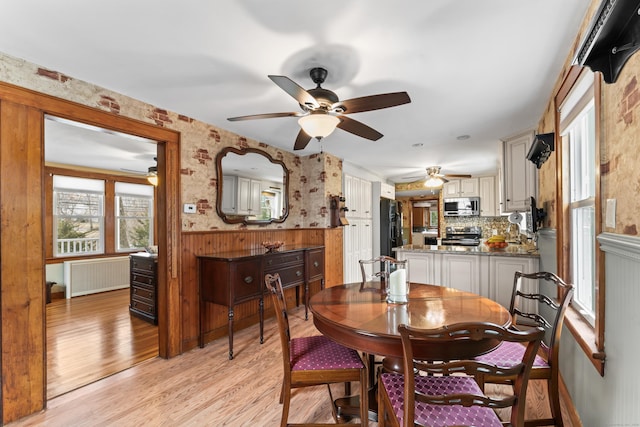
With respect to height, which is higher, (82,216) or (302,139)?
(302,139)

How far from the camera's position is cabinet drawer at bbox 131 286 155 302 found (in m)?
3.66

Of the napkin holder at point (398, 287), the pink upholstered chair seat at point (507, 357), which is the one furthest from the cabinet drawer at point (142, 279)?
the pink upholstered chair seat at point (507, 357)

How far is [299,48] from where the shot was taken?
1.83m

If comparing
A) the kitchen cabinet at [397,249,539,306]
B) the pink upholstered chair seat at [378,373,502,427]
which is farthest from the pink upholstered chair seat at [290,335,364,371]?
the kitchen cabinet at [397,249,539,306]

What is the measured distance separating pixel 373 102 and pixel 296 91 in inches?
20.8

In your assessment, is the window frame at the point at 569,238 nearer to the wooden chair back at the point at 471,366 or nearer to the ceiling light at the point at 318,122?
the wooden chair back at the point at 471,366

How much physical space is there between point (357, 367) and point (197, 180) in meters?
2.35

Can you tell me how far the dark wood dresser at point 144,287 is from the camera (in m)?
3.61

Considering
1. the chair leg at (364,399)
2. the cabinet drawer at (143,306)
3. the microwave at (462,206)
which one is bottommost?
the cabinet drawer at (143,306)

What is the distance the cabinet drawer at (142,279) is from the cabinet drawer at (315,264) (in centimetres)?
188

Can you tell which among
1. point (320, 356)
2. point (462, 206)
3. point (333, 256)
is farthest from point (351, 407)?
point (462, 206)

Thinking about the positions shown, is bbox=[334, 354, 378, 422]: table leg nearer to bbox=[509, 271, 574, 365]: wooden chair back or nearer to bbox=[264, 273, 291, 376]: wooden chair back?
bbox=[264, 273, 291, 376]: wooden chair back

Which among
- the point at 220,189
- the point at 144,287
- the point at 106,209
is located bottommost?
the point at 144,287

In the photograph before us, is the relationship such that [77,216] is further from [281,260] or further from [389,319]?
[389,319]
